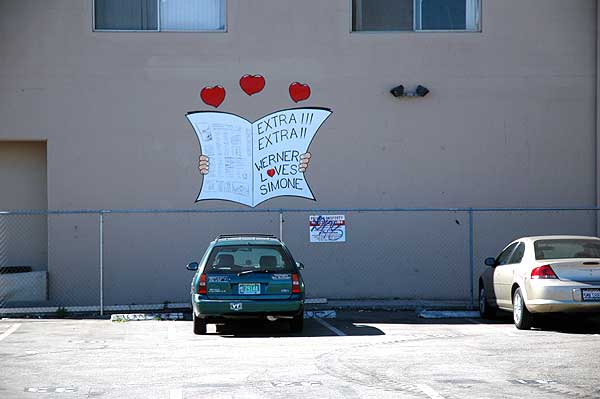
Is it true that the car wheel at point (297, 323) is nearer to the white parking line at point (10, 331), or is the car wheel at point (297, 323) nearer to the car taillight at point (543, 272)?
the car taillight at point (543, 272)

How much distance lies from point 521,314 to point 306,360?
4646 millimetres

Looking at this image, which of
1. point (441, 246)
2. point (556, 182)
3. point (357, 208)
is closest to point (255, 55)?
point (357, 208)

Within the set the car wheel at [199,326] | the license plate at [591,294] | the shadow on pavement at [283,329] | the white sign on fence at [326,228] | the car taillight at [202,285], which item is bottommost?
the shadow on pavement at [283,329]

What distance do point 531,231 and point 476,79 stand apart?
133 inches

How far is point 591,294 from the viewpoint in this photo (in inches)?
559

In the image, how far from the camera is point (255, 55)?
66.0 ft

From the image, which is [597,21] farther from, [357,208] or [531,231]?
[357,208]

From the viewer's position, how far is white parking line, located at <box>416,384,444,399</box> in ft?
30.1

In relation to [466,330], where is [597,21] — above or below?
above

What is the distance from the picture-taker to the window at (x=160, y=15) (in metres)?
20.3

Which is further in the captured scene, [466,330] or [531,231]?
[531,231]

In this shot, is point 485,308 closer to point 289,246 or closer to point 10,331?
point 289,246

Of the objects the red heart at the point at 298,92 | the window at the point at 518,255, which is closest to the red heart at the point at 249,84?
the red heart at the point at 298,92

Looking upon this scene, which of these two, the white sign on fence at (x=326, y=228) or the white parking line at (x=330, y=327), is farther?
the white sign on fence at (x=326, y=228)
